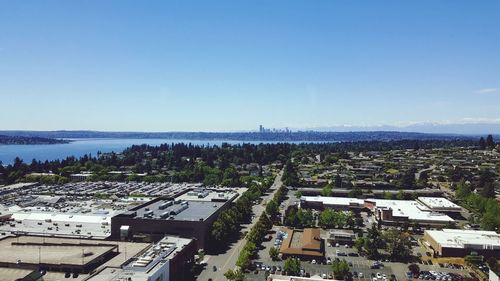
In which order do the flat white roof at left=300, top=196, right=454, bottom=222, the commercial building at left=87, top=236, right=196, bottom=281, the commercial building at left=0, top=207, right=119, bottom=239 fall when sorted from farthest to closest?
the flat white roof at left=300, top=196, right=454, bottom=222
the commercial building at left=0, top=207, right=119, bottom=239
the commercial building at left=87, top=236, right=196, bottom=281

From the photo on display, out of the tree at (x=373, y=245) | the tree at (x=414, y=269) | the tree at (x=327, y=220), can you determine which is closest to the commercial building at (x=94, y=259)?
the tree at (x=373, y=245)

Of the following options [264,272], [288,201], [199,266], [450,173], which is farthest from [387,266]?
[450,173]

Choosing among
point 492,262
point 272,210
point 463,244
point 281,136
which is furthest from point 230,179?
point 281,136

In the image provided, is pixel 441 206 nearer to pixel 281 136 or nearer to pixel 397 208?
pixel 397 208

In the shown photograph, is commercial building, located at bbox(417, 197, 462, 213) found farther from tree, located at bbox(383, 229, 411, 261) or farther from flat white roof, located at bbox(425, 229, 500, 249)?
tree, located at bbox(383, 229, 411, 261)

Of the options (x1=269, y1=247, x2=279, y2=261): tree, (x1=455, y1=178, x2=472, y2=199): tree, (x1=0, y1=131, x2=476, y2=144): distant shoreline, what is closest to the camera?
(x1=269, y1=247, x2=279, y2=261): tree

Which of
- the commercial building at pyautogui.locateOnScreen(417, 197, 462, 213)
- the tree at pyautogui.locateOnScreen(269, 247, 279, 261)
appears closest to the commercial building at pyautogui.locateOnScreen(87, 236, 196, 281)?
the tree at pyautogui.locateOnScreen(269, 247, 279, 261)
